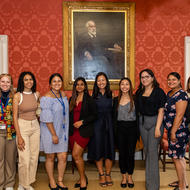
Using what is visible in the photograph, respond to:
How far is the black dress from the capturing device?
3180mm

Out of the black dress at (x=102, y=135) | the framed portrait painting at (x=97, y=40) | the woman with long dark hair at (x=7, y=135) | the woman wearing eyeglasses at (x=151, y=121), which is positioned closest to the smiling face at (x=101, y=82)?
the black dress at (x=102, y=135)

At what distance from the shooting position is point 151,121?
294cm

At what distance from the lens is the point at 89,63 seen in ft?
15.7

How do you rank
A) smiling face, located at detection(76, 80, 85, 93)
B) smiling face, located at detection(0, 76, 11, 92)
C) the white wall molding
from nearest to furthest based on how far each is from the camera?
smiling face, located at detection(0, 76, 11, 92) < smiling face, located at detection(76, 80, 85, 93) < the white wall molding

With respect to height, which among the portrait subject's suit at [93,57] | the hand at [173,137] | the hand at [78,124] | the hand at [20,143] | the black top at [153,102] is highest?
the portrait subject's suit at [93,57]

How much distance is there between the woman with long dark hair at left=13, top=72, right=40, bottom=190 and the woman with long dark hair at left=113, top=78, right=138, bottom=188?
122 cm

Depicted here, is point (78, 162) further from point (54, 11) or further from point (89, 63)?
point (54, 11)

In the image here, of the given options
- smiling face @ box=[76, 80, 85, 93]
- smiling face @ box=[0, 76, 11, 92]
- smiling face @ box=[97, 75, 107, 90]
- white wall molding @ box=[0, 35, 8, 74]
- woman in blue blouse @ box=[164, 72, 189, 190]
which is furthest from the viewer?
white wall molding @ box=[0, 35, 8, 74]

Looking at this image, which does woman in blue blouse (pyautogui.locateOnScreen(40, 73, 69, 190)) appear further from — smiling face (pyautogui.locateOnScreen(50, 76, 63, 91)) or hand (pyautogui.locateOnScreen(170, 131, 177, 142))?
hand (pyautogui.locateOnScreen(170, 131, 177, 142))

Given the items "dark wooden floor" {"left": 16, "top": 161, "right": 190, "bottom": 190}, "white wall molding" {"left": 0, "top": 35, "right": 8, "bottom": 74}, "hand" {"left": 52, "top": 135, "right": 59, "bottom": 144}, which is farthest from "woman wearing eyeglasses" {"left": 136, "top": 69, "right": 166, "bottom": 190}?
"white wall molding" {"left": 0, "top": 35, "right": 8, "bottom": 74}

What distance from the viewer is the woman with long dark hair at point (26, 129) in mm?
2920

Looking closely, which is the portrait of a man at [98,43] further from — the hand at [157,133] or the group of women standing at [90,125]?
the hand at [157,133]

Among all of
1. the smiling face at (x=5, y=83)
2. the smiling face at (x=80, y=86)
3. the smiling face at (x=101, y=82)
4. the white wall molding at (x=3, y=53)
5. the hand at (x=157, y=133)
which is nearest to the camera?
the hand at (x=157, y=133)

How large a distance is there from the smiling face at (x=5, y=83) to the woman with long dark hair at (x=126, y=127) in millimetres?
1609
